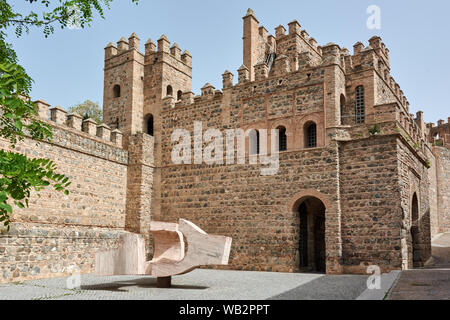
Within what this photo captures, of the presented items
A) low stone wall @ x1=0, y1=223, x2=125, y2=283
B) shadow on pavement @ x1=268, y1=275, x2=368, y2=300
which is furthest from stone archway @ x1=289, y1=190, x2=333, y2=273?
low stone wall @ x1=0, y1=223, x2=125, y2=283

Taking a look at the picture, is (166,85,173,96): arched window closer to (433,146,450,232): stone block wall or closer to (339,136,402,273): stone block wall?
(339,136,402,273): stone block wall

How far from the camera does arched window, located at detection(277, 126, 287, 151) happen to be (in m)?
15.1

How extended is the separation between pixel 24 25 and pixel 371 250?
10928 mm

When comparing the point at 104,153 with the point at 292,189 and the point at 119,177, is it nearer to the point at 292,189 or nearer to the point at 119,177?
the point at 119,177

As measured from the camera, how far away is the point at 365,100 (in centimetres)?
1468

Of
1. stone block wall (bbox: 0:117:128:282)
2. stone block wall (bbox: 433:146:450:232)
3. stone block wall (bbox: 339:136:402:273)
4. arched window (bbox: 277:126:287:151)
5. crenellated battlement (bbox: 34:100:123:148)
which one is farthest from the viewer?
stone block wall (bbox: 433:146:450:232)

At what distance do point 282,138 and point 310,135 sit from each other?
103 centimetres

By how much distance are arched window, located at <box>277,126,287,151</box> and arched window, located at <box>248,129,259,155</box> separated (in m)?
0.84

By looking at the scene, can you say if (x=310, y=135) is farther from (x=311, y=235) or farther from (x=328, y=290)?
(x=328, y=290)

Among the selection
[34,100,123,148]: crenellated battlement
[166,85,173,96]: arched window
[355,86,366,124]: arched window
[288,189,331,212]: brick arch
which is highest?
[166,85,173,96]: arched window

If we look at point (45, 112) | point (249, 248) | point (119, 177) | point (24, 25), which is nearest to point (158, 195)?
point (119, 177)

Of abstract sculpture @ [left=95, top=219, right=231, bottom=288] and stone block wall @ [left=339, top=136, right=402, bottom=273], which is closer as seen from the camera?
abstract sculpture @ [left=95, top=219, right=231, bottom=288]

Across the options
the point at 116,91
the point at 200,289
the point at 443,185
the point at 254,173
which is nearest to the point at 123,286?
the point at 200,289

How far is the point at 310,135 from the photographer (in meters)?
14.8
